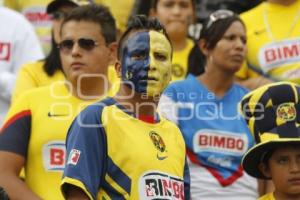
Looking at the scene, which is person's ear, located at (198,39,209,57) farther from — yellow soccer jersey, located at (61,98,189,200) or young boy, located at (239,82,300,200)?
yellow soccer jersey, located at (61,98,189,200)

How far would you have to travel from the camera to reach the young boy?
5043 millimetres

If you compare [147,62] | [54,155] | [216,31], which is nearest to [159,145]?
[147,62]

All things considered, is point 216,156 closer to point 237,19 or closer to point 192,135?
point 192,135

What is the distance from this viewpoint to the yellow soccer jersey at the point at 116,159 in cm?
450

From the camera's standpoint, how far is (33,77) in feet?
21.8

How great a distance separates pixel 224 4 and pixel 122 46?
12.3 feet

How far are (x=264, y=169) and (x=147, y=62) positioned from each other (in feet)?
2.99

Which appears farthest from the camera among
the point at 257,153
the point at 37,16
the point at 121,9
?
the point at 121,9

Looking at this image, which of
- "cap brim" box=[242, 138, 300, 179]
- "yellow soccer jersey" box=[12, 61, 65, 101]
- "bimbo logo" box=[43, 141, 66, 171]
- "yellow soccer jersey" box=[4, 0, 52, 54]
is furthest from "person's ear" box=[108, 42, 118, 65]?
"yellow soccer jersey" box=[4, 0, 52, 54]

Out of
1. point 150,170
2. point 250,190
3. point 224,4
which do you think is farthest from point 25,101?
point 224,4

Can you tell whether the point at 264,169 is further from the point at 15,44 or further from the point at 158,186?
the point at 15,44

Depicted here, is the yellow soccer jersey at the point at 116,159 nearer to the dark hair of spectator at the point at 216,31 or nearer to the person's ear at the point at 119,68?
the person's ear at the point at 119,68

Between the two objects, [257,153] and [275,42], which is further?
[275,42]

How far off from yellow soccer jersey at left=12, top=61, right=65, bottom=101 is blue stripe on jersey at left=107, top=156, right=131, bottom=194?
2140mm
